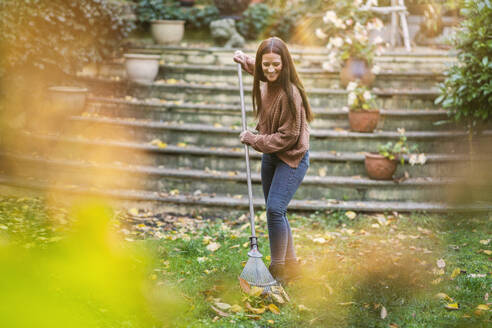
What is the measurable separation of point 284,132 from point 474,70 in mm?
3204

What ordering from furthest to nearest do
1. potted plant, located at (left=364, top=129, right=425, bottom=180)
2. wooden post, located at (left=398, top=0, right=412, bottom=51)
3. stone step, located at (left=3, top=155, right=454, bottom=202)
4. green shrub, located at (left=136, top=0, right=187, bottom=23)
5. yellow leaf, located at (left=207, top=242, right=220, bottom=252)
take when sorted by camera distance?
green shrub, located at (left=136, top=0, right=187, bottom=23)
wooden post, located at (left=398, top=0, right=412, bottom=51)
stone step, located at (left=3, top=155, right=454, bottom=202)
potted plant, located at (left=364, top=129, right=425, bottom=180)
yellow leaf, located at (left=207, top=242, right=220, bottom=252)

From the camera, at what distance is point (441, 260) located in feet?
→ 13.9

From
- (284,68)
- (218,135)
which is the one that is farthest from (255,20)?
(284,68)

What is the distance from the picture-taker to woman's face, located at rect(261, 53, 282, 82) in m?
3.31

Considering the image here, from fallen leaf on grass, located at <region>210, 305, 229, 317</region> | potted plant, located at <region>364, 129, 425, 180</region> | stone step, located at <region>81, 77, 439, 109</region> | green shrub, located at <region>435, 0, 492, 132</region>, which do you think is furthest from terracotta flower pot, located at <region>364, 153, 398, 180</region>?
fallen leaf on grass, located at <region>210, 305, 229, 317</region>

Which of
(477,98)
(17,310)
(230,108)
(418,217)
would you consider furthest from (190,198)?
(17,310)

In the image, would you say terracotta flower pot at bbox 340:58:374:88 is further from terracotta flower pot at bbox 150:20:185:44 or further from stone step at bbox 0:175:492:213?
terracotta flower pot at bbox 150:20:185:44

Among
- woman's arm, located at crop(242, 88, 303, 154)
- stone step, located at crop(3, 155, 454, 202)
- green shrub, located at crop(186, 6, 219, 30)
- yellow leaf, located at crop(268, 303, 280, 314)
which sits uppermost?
green shrub, located at crop(186, 6, 219, 30)

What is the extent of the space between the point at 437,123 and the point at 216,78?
10.5 ft

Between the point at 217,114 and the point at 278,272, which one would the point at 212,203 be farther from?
the point at 278,272

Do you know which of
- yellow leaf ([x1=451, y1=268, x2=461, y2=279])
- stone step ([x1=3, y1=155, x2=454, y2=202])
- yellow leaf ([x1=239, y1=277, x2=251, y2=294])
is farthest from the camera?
stone step ([x1=3, y1=155, x2=454, y2=202])

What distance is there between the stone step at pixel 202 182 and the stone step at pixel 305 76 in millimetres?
1851

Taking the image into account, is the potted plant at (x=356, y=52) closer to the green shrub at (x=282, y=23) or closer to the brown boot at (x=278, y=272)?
the green shrub at (x=282, y=23)

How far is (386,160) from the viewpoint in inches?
223
